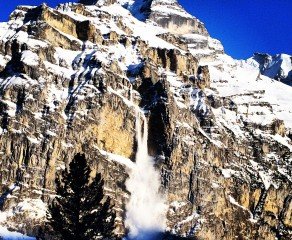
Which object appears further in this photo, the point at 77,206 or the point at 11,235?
the point at 11,235

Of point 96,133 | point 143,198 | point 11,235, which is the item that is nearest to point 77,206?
point 11,235

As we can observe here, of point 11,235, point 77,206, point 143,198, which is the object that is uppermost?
point 143,198

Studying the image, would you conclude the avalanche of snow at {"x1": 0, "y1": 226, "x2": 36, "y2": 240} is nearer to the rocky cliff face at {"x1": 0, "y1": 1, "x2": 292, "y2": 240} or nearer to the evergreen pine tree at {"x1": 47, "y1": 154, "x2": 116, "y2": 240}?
the rocky cliff face at {"x1": 0, "y1": 1, "x2": 292, "y2": 240}

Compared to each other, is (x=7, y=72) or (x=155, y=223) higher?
(x=7, y=72)

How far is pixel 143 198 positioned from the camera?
17138 cm

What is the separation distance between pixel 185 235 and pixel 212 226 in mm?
11039

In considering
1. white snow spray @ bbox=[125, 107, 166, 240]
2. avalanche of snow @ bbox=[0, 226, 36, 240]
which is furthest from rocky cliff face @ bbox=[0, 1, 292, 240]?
white snow spray @ bbox=[125, 107, 166, 240]

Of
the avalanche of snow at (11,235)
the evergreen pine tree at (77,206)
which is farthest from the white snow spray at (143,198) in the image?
the evergreen pine tree at (77,206)

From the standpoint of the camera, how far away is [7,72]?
6634 inches

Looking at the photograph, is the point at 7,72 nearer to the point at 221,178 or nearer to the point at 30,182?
the point at 30,182

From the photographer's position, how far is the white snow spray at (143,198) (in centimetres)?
16412

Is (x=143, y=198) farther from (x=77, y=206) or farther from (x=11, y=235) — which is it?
(x=77, y=206)

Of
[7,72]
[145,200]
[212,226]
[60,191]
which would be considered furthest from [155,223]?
[60,191]

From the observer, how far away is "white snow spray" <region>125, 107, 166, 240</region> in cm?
16412
